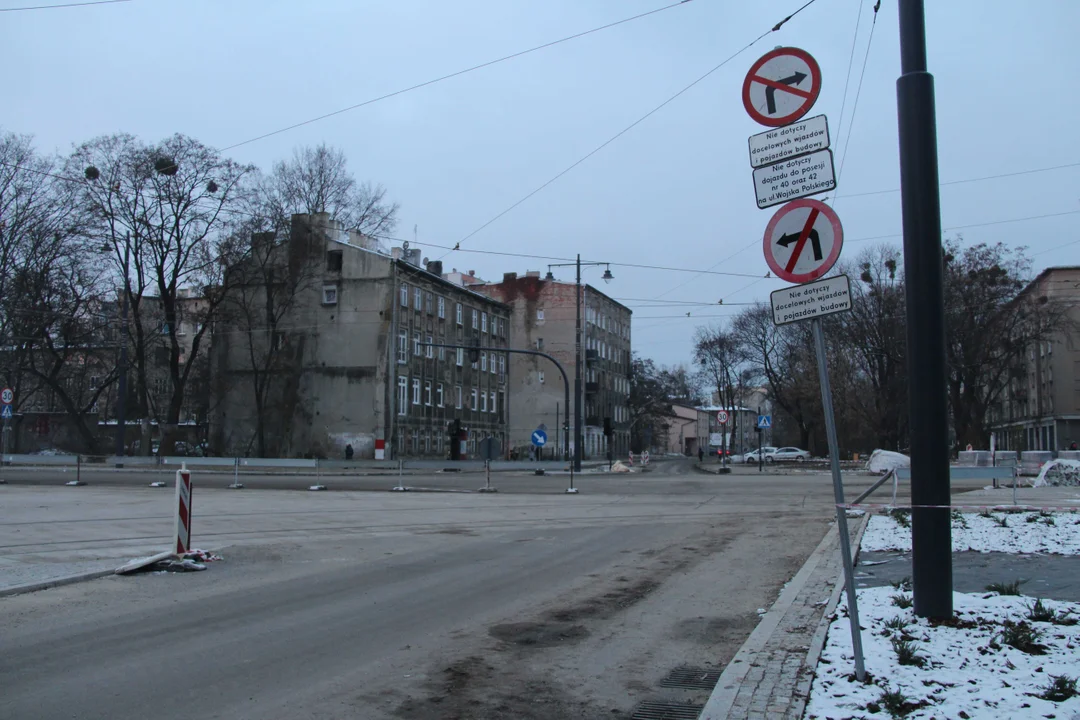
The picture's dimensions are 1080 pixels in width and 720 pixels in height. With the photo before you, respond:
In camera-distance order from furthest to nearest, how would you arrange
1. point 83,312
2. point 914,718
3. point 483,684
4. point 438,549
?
point 83,312 → point 438,549 → point 483,684 → point 914,718

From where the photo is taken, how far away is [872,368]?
168 feet

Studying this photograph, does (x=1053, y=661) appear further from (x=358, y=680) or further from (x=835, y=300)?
(x=358, y=680)

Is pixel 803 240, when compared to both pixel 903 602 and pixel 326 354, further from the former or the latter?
pixel 326 354

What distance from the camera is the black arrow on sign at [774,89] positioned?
19.6ft

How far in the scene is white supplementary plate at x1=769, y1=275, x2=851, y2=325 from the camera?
18.1 feet

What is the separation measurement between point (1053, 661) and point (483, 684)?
11.7ft

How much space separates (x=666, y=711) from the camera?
17.7ft

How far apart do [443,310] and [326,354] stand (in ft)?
32.5

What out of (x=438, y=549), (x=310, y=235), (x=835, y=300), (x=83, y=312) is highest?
(x=310, y=235)

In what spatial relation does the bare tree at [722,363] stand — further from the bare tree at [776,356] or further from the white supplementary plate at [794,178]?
the white supplementary plate at [794,178]

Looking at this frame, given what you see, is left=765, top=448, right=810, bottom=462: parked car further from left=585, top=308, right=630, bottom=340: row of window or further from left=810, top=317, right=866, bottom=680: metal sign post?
left=810, top=317, right=866, bottom=680: metal sign post

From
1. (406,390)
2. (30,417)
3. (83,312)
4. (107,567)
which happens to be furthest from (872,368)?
(30,417)

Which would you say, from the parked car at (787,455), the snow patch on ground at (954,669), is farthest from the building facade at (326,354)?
the snow patch on ground at (954,669)

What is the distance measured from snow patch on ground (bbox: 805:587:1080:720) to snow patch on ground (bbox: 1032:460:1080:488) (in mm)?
23125
